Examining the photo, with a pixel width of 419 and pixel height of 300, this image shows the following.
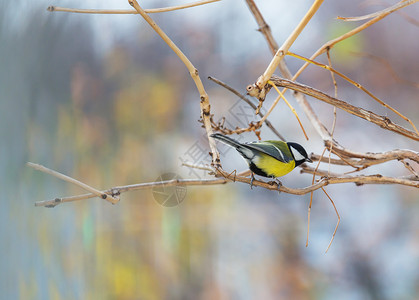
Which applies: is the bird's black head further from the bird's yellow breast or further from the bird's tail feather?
the bird's tail feather

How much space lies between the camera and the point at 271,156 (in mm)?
532

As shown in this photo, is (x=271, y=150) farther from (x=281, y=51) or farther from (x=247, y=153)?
(x=281, y=51)

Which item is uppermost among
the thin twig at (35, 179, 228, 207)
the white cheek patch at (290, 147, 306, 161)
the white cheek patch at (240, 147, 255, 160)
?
the white cheek patch at (290, 147, 306, 161)

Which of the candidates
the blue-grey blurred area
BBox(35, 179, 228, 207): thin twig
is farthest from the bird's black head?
the blue-grey blurred area

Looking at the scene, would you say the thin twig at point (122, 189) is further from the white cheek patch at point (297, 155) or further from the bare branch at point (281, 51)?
the white cheek patch at point (297, 155)

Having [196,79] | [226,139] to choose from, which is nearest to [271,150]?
[226,139]

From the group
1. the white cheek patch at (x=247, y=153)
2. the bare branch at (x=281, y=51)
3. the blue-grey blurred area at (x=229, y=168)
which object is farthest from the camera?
the blue-grey blurred area at (x=229, y=168)

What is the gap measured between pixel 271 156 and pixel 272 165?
0.5 inches

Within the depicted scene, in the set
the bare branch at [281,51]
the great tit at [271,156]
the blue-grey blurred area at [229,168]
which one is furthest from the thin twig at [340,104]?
the blue-grey blurred area at [229,168]

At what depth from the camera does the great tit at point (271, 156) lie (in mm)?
502

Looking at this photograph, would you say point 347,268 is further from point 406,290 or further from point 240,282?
point 240,282

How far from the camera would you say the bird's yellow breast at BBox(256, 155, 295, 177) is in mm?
518

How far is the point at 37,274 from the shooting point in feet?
0.99

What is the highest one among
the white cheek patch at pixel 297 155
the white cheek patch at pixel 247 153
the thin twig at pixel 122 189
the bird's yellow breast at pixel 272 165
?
the white cheek patch at pixel 297 155
